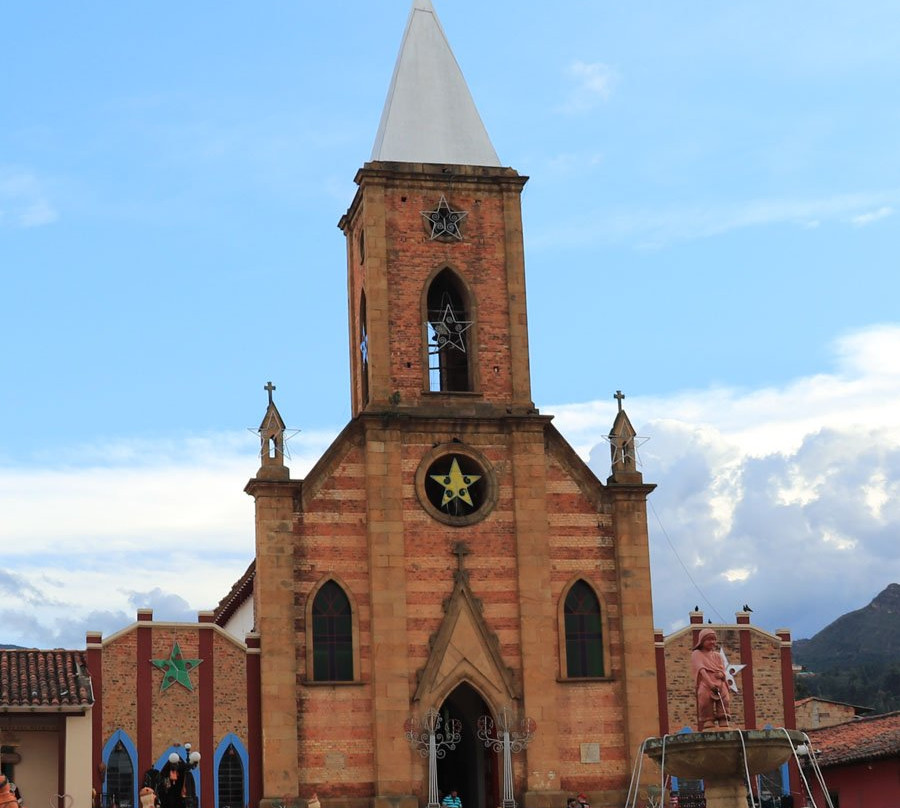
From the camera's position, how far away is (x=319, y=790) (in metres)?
43.2

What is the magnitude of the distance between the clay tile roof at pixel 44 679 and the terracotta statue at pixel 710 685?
59.9ft

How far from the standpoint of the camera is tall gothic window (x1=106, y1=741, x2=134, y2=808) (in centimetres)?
4234

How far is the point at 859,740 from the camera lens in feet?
163

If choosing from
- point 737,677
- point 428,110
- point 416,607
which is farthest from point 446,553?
point 428,110

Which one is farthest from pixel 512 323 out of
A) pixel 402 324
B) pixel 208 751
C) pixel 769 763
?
pixel 769 763

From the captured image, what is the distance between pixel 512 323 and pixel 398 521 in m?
6.92

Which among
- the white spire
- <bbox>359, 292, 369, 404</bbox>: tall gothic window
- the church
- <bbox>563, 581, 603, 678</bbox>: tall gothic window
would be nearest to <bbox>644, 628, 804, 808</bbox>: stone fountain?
the church

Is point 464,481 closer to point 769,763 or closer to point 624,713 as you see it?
point 624,713

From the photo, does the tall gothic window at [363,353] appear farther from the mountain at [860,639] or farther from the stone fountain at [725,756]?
the mountain at [860,639]

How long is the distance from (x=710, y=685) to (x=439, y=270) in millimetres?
20965

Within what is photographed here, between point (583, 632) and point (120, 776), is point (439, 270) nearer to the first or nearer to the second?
point (583, 632)

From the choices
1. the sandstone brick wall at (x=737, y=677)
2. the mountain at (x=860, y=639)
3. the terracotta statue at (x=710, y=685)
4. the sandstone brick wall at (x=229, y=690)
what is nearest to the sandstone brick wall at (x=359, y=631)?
the sandstone brick wall at (x=229, y=690)

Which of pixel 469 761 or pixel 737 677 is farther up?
pixel 737 677

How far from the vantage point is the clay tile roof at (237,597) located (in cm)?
5166
